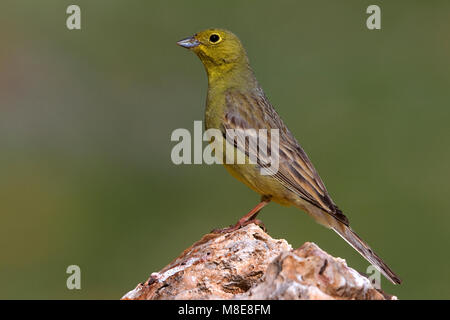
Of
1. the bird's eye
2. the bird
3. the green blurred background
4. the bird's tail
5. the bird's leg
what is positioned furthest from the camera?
the green blurred background

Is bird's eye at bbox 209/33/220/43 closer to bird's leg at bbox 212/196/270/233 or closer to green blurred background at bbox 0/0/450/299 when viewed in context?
bird's leg at bbox 212/196/270/233

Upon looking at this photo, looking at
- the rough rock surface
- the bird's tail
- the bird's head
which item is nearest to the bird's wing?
the bird's tail

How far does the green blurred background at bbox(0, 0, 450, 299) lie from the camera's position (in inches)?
413

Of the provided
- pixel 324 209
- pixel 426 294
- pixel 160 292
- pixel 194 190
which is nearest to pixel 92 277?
pixel 194 190

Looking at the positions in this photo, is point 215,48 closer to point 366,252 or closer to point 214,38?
point 214,38

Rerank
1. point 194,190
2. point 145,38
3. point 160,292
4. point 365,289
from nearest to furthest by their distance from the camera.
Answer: point 365,289
point 160,292
point 194,190
point 145,38

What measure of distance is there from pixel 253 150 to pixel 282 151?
0.91 ft

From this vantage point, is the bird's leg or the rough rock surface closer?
the rough rock surface

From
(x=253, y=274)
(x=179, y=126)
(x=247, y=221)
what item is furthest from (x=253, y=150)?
(x=179, y=126)

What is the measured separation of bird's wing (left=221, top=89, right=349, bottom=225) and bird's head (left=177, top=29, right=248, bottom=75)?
1.17ft

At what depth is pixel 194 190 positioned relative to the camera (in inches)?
462

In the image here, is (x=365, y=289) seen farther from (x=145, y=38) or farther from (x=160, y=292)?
(x=145, y=38)

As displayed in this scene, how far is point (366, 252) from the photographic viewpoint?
587 cm
